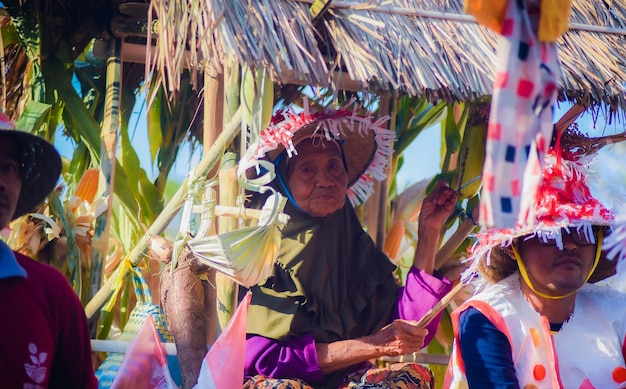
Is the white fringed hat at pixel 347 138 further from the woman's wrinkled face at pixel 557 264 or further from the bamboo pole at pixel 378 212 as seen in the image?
the woman's wrinkled face at pixel 557 264

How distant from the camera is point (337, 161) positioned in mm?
4535

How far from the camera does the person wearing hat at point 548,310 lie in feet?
12.0

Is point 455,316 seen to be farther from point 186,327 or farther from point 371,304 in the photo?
point 186,327

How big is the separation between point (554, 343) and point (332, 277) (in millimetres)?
1130

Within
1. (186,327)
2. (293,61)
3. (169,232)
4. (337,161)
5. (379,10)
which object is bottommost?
(186,327)

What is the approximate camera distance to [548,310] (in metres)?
3.85

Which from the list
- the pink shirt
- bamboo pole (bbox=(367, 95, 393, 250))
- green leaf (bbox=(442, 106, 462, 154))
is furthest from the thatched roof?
the pink shirt

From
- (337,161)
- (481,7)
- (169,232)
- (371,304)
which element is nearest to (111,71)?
(169,232)

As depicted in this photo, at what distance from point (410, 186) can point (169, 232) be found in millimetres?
1624

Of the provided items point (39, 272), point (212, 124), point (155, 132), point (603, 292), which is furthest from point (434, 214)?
point (39, 272)

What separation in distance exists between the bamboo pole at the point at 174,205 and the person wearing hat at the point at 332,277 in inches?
6.3

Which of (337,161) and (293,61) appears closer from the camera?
(293,61)

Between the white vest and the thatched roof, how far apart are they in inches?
34.7

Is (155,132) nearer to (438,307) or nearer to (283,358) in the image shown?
(283,358)
